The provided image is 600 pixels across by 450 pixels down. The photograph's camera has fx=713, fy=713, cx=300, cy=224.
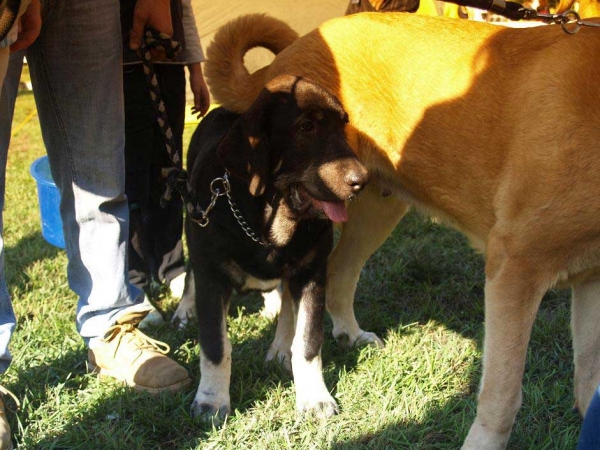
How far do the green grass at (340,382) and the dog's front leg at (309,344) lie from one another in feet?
0.25

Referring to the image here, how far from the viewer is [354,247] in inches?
126

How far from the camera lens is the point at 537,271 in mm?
2160

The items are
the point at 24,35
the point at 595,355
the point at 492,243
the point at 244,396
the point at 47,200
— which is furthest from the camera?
the point at 47,200

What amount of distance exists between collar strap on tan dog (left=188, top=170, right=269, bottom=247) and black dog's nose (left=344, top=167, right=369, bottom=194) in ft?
1.38

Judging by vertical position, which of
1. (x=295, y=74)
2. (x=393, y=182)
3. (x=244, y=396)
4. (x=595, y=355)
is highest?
A: (x=295, y=74)

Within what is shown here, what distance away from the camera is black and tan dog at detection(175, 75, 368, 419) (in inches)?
93.2

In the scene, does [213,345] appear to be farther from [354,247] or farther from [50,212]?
[50,212]

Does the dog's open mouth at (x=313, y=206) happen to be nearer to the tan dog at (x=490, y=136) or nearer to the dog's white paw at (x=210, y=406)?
the tan dog at (x=490, y=136)

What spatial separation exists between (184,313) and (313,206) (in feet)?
3.83

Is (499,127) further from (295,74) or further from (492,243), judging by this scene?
(295,74)

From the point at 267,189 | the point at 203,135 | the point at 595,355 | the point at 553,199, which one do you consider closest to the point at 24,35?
the point at 267,189

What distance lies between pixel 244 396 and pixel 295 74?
3.96 feet

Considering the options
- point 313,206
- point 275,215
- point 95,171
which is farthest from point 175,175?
point 313,206

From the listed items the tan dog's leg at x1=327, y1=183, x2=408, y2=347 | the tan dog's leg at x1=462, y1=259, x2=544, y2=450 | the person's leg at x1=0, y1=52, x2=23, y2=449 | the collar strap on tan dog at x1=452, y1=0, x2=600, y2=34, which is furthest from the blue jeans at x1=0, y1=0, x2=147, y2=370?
the tan dog's leg at x1=462, y1=259, x2=544, y2=450
